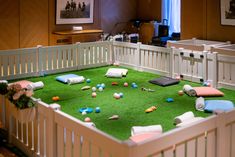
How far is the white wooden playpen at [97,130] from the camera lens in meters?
2.55

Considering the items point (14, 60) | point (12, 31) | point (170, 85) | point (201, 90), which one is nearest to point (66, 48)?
point (14, 60)

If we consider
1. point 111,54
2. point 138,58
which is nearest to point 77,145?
point 138,58

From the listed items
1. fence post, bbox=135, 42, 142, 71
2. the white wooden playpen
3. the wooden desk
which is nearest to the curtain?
the wooden desk

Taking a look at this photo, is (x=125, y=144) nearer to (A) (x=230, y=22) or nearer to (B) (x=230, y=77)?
(B) (x=230, y=77)

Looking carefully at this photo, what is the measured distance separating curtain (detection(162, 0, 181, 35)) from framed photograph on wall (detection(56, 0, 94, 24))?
2.32m

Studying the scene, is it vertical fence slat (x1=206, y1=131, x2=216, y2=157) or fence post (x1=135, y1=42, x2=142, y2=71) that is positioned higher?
fence post (x1=135, y1=42, x2=142, y2=71)

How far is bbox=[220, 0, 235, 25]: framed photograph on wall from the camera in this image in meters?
6.83

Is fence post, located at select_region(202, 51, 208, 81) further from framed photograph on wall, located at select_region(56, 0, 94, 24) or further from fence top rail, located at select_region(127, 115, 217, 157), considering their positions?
framed photograph on wall, located at select_region(56, 0, 94, 24)

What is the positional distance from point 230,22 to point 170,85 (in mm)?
2313

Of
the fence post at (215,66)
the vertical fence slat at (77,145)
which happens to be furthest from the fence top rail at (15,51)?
the vertical fence slat at (77,145)

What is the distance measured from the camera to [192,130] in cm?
266

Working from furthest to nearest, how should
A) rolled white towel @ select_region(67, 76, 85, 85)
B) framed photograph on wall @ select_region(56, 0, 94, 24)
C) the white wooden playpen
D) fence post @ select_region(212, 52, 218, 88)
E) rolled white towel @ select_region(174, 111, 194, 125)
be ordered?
framed photograph on wall @ select_region(56, 0, 94, 24)
rolled white towel @ select_region(67, 76, 85, 85)
fence post @ select_region(212, 52, 218, 88)
rolled white towel @ select_region(174, 111, 194, 125)
the white wooden playpen

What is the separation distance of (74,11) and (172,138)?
296 inches

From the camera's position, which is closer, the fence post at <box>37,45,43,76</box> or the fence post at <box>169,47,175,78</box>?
the fence post at <box>169,47,175,78</box>
